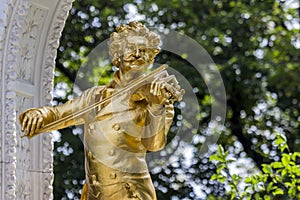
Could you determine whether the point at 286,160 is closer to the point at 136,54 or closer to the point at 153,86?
the point at 136,54

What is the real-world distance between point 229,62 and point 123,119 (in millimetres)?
6542

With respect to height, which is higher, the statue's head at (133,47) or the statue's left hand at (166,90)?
the statue's head at (133,47)

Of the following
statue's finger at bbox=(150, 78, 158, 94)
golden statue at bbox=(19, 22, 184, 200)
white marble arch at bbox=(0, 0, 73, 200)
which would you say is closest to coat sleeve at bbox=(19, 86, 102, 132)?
golden statue at bbox=(19, 22, 184, 200)

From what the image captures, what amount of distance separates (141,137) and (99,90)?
0.36 metres

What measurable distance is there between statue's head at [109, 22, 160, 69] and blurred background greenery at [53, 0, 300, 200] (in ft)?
19.6

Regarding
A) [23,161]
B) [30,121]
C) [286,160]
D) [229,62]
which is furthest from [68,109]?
[229,62]

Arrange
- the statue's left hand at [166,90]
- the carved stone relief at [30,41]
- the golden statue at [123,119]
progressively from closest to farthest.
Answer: the statue's left hand at [166,90] → the golden statue at [123,119] → the carved stone relief at [30,41]

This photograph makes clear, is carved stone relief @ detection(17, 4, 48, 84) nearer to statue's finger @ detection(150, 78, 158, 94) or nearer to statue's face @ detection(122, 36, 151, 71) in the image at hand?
statue's face @ detection(122, 36, 151, 71)

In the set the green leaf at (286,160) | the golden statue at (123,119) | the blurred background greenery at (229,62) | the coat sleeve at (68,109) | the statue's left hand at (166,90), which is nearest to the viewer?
the statue's left hand at (166,90)

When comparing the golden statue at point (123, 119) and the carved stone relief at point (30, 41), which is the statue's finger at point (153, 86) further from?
the carved stone relief at point (30, 41)

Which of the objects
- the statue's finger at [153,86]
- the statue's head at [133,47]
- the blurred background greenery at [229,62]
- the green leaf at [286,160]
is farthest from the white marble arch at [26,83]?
the blurred background greenery at [229,62]

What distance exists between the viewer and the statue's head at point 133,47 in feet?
20.0

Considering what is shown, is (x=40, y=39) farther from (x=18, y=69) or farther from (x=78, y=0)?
(x=78, y=0)

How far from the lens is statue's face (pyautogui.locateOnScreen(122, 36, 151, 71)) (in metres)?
6.09
